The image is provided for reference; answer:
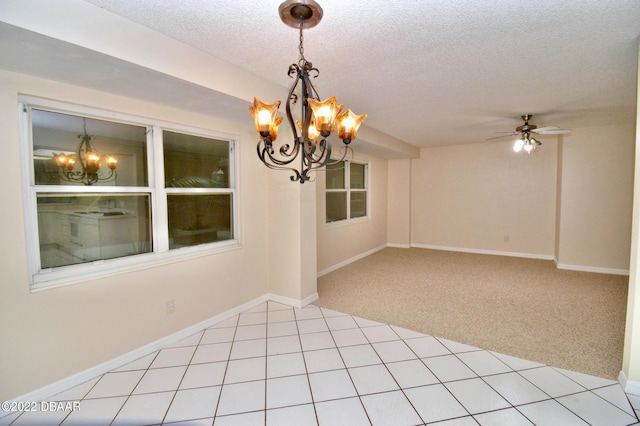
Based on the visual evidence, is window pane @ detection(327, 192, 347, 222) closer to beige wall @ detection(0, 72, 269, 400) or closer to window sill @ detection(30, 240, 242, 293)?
beige wall @ detection(0, 72, 269, 400)

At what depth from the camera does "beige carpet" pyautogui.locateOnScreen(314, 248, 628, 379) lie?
2.54m

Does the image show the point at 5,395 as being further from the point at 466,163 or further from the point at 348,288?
the point at 466,163

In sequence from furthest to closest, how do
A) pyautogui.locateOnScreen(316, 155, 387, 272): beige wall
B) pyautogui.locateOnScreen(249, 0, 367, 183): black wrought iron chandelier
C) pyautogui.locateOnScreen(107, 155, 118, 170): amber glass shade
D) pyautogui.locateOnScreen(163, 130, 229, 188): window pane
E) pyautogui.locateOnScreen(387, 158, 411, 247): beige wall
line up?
pyautogui.locateOnScreen(387, 158, 411, 247): beige wall
pyautogui.locateOnScreen(316, 155, 387, 272): beige wall
pyautogui.locateOnScreen(163, 130, 229, 188): window pane
pyautogui.locateOnScreen(107, 155, 118, 170): amber glass shade
pyautogui.locateOnScreen(249, 0, 367, 183): black wrought iron chandelier

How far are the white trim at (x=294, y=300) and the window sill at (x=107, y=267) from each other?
3.33 feet

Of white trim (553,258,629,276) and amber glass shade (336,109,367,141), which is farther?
white trim (553,258,629,276)

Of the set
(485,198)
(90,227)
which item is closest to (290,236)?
(90,227)

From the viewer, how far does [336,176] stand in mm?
5316

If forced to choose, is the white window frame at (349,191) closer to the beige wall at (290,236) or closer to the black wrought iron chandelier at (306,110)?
the beige wall at (290,236)

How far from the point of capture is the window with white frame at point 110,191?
199 cm

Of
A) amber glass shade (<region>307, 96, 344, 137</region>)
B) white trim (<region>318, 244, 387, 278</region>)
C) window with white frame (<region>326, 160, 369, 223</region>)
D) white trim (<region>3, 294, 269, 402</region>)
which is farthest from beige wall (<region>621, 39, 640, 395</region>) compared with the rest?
window with white frame (<region>326, 160, 369, 223</region>)

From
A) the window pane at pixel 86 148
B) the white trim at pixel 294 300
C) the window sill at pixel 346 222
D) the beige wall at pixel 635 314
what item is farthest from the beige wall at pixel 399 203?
the window pane at pixel 86 148

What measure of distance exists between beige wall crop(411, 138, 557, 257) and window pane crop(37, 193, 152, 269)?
19.3 feet

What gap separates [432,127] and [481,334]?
3.13 m

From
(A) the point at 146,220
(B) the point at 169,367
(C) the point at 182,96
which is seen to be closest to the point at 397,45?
(C) the point at 182,96
